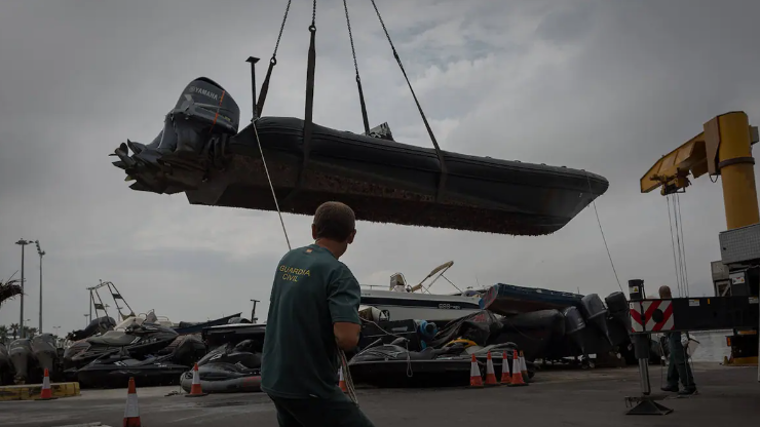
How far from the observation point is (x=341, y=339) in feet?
7.32

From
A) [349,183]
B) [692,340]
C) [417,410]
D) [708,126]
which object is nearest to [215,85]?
[349,183]

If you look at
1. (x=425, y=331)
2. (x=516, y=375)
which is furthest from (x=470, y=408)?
(x=425, y=331)

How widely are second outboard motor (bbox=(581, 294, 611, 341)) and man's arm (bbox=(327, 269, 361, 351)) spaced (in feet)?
39.6

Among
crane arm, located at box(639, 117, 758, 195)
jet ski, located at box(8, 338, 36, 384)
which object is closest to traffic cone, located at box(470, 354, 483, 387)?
crane arm, located at box(639, 117, 758, 195)

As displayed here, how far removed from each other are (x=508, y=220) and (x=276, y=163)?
4314 mm

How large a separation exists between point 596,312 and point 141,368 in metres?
9.81

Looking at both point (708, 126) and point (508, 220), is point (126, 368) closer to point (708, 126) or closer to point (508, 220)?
point (508, 220)

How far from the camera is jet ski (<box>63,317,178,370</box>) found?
1497cm

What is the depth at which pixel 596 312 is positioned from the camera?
43.7ft

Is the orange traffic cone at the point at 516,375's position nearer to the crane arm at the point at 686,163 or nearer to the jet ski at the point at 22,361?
the crane arm at the point at 686,163

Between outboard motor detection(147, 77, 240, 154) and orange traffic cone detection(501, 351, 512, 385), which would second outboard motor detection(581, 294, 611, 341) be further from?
outboard motor detection(147, 77, 240, 154)

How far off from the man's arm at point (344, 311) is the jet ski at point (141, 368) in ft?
42.8

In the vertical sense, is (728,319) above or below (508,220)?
below

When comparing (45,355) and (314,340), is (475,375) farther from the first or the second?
(45,355)
